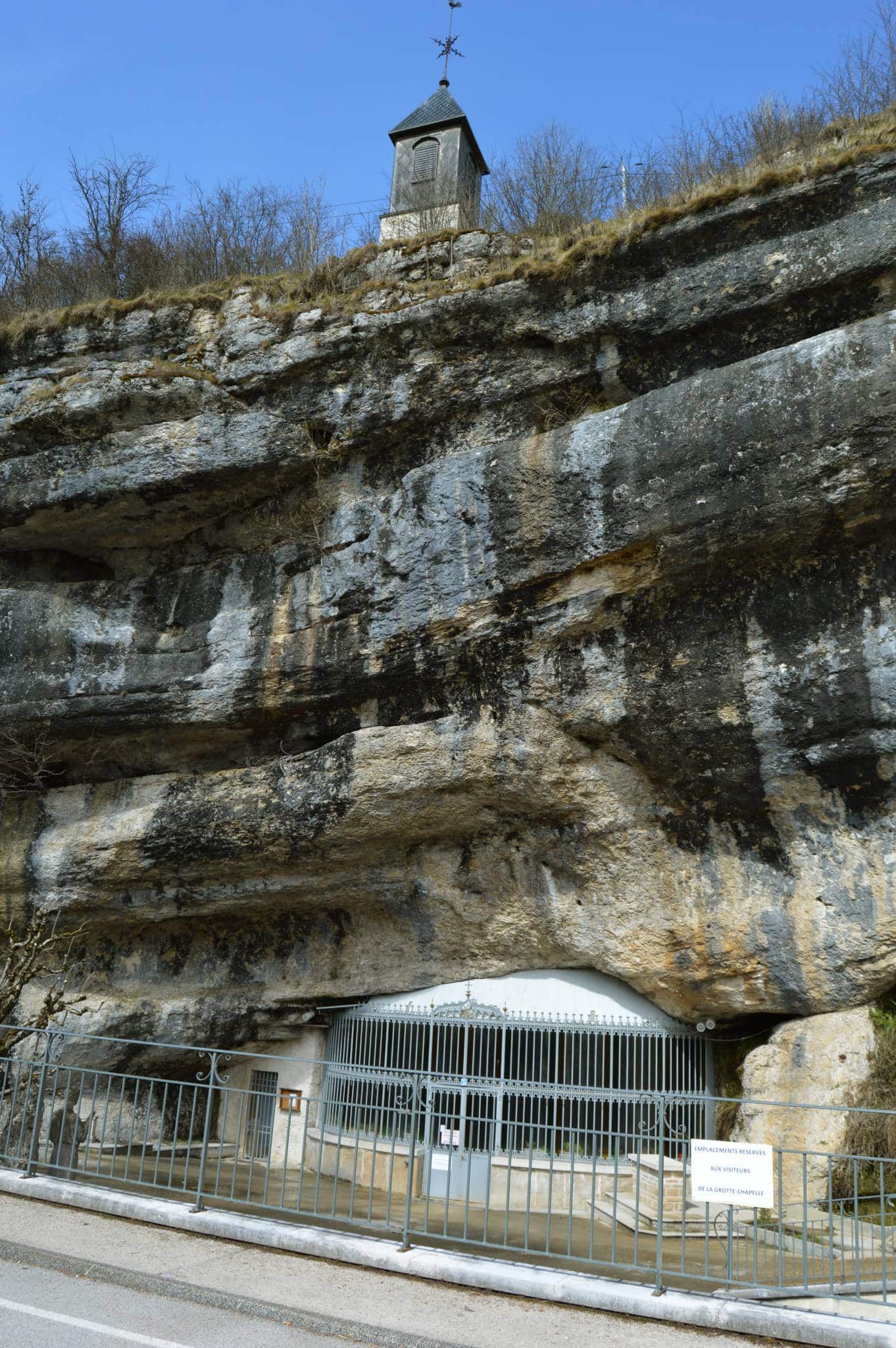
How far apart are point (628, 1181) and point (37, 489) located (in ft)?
34.9

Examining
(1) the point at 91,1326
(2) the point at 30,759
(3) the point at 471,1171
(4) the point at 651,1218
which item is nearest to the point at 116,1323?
(1) the point at 91,1326

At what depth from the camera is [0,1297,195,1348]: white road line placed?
15.3 feet

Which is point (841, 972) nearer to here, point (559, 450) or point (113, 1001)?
point (559, 450)

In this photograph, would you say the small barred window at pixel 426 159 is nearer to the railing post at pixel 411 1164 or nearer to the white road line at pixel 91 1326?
the railing post at pixel 411 1164

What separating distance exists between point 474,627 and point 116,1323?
23.9 ft

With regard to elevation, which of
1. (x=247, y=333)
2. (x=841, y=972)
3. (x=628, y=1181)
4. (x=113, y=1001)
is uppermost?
(x=247, y=333)

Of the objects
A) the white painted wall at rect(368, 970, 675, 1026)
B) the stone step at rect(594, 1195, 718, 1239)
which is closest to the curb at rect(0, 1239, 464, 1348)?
the stone step at rect(594, 1195, 718, 1239)

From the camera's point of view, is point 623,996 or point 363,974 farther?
point 363,974

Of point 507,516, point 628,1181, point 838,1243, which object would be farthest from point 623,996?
point 507,516

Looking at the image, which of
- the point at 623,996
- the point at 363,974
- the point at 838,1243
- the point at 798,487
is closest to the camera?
the point at 838,1243

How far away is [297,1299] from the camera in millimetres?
5238

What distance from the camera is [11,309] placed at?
16219 millimetres

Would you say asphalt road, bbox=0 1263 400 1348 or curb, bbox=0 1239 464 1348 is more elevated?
curb, bbox=0 1239 464 1348

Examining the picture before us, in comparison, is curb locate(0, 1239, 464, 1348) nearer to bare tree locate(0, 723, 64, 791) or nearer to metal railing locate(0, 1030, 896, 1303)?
metal railing locate(0, 1030, 896, 1303)
